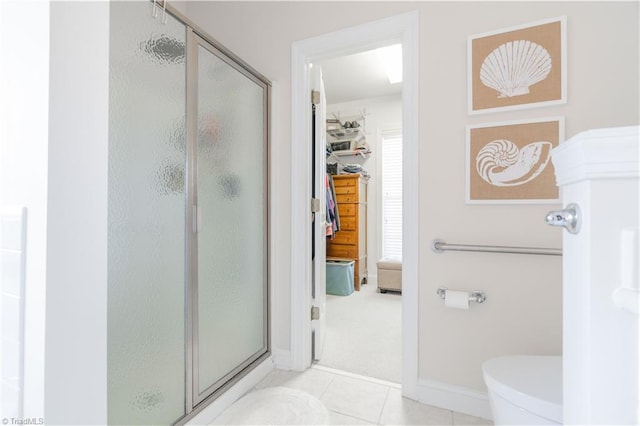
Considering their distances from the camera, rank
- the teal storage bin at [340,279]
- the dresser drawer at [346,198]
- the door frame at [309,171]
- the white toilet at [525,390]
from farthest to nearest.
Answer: the dresser drawer at [346,198]
the teal storage bin at [340,279]
the door frame at [309,171]
the white toilet at [525,390]

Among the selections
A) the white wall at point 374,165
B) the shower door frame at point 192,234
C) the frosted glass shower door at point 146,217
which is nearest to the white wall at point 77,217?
the frosted glass shower door at point 146,217

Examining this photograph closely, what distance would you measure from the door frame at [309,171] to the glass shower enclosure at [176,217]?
0.87 feet

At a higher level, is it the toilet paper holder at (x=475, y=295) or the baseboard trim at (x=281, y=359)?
the toilet paper holder at (x=475, y=295)

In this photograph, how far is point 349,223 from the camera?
3.88 metres

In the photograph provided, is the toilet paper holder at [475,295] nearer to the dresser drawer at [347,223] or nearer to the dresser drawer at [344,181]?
the dresser drawer at [347,223]

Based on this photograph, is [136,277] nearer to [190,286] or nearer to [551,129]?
[190,286]

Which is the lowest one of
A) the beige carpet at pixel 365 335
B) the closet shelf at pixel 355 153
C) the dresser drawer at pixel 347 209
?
the beige carpet at pixel 365 335

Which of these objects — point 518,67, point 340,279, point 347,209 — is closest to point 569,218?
point 518,67

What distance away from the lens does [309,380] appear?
179 centimetres

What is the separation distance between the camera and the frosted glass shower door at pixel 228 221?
145 cm

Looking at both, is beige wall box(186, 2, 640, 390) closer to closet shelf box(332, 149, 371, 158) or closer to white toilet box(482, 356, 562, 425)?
white toilet box(482, 356, 562, 425)

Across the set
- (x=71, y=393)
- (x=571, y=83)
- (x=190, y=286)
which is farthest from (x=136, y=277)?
(x=571, y=83)

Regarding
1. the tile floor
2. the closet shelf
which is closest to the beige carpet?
the tile floor

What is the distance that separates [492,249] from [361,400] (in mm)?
1048
